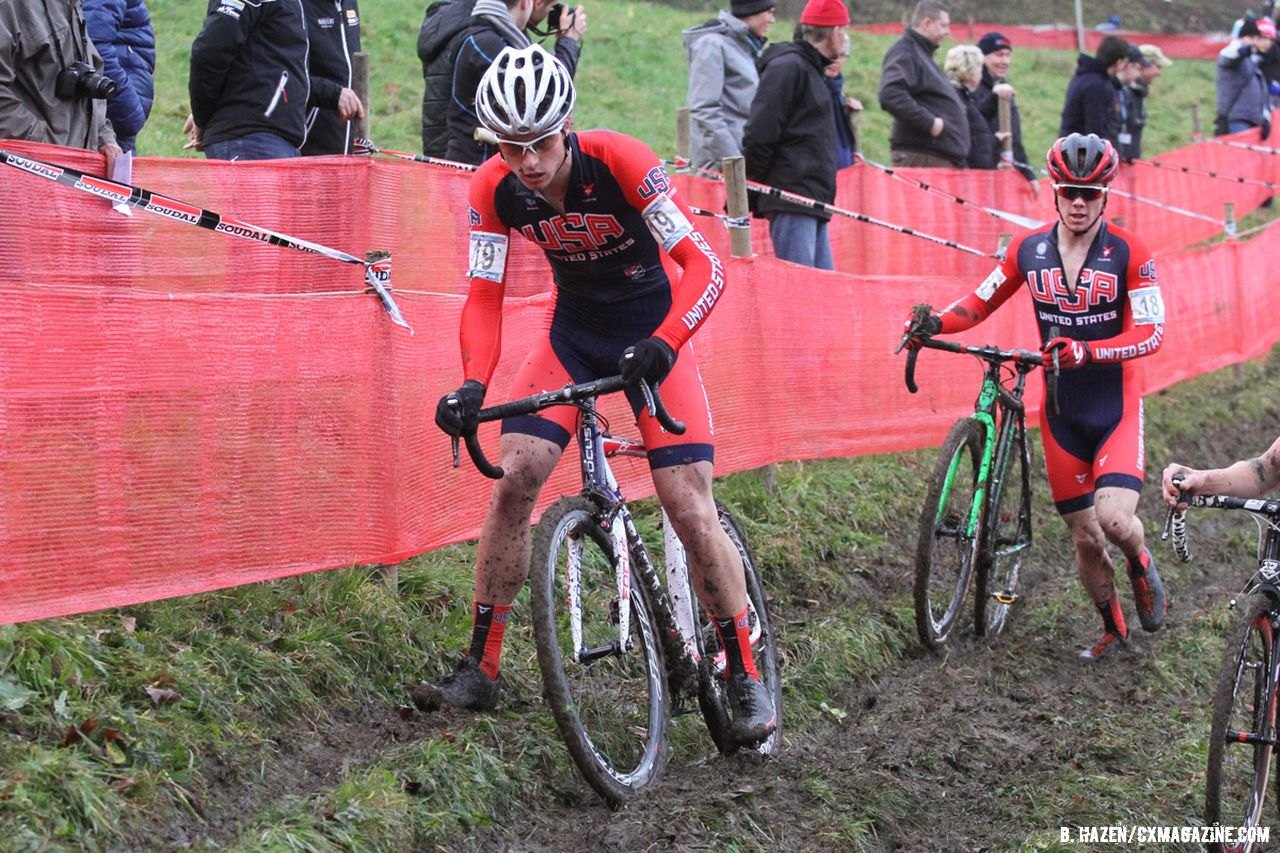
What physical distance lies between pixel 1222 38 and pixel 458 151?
38.7 meters

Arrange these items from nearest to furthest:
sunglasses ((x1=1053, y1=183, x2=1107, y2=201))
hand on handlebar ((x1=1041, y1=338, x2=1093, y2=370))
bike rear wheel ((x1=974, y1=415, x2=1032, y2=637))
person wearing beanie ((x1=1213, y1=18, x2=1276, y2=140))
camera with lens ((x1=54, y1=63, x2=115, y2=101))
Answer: camera with lens ((x1=54, y1=63, x2=115, y2=101)), hand on handlebar ((x1=1041, y1=338, x2=1093, y2=370)), sunglasses ((x1=1053, y1=183, x2=1107, y2=201)), bike rear wheel ((x1=974, y1=415, x2=1032, y2=637)), person wearing beanie ((x1=1213, y1=18, x2=1276, y2=140))

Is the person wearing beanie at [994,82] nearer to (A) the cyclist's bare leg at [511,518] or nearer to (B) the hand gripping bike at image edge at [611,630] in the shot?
(B) the hand gripping bike at image edge at [611,630]

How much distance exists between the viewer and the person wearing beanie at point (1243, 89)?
21.5 m

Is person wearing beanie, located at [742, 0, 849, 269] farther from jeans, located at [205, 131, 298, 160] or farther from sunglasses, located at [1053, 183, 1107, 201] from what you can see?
jeans, located at [205, 131, 298, 160]

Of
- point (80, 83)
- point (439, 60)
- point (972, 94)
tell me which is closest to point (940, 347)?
point (439, 60)

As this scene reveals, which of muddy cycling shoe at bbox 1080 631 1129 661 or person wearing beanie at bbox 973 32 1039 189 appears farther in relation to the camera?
person wearing beanie at bbox 973 32 1039 189

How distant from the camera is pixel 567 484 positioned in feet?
24.2

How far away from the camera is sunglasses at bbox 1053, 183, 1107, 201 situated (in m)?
7.73

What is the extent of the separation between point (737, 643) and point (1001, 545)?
9.02 ft

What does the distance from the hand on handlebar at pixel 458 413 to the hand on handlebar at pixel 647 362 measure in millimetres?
492

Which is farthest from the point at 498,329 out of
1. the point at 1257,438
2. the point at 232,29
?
the point at 1257,438

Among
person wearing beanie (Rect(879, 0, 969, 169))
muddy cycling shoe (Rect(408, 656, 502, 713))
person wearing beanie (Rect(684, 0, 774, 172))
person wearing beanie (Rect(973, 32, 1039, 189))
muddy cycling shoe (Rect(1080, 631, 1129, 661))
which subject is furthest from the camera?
person wearing beanie (Rect(973, 32, 1039, 189))

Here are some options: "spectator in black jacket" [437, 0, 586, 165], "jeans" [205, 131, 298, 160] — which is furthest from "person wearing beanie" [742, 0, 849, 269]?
"jeans" [205, 131, 298, 160]

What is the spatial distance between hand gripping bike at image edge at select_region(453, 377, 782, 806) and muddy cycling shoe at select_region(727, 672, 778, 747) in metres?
0.05
